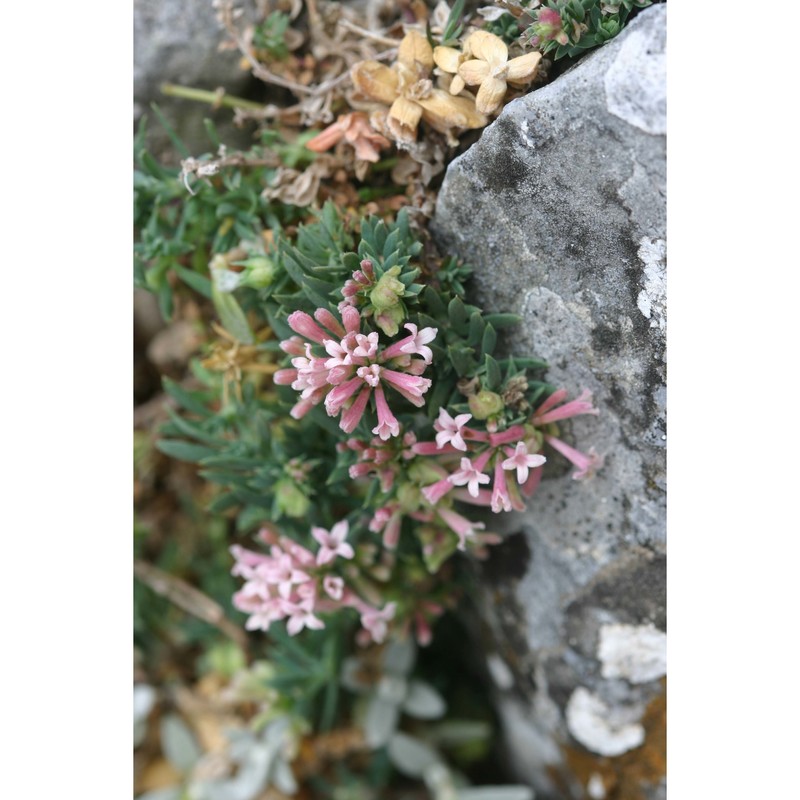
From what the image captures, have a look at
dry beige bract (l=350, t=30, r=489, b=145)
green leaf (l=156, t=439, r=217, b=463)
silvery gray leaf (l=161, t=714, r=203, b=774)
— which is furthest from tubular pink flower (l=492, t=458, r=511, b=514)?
silvery gray leaf (l=161, t=714, r=203, b=774)

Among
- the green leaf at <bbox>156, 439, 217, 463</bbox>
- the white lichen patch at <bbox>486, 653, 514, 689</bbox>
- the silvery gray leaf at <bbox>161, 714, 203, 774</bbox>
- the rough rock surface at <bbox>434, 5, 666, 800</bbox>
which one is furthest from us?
the silvery gray leaf at <bbox>161, 714, 203, 774</bbox>

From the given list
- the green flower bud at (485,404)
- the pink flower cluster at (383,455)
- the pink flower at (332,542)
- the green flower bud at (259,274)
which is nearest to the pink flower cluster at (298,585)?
the pink flower at (332,542)

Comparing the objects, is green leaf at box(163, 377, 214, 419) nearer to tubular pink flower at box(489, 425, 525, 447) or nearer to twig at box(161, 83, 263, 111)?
twig at box(161, 83, 263, 111)

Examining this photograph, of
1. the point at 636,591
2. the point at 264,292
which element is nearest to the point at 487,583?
the point at 636,591

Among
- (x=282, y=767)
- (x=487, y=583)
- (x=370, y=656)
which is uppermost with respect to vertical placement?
(x=487, y=583)

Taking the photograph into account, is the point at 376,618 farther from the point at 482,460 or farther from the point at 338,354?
the point at 338,354

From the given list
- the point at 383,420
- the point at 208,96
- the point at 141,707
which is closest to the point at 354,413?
the point at 383,420

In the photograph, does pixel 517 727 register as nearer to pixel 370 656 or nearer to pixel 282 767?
pixel 370 656
